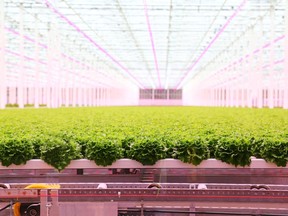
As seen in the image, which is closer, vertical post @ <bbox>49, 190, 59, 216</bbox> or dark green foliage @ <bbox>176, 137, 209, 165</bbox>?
vertical post @ <bbox>49, 190, 59, 216</bbox>

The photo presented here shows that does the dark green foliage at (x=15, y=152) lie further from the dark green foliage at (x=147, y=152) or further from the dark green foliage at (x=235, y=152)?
the dark green foliage at (x=235, y=152)

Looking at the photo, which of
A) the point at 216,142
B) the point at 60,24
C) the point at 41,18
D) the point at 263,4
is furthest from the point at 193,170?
the point at 60,24

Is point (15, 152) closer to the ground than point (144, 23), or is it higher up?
closer to the ground

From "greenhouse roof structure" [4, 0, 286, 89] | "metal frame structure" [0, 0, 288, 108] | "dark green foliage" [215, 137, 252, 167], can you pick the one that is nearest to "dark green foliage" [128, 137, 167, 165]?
"dark green foliage" [215, 137, 252, 167]

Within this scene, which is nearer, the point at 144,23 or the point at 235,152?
the point at 235,152

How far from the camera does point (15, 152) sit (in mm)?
5191

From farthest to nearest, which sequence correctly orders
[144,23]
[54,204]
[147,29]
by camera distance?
1. [147,29]
2. [144,23]
3. [54,204]

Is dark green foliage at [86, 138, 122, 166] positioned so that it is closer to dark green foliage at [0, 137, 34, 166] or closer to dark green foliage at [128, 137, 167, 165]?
dark green foliage at [128, 137, 167, 165]

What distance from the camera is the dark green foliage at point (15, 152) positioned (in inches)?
203

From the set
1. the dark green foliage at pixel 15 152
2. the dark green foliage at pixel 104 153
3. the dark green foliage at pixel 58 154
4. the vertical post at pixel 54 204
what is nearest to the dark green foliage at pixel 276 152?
the dark green foliage at pixel 104 153

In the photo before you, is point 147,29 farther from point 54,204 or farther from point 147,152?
point 54,204

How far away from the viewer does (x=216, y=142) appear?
18.5 feet

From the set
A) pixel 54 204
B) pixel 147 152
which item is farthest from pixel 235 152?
pixel 54 204

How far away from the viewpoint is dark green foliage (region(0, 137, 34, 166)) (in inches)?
203
